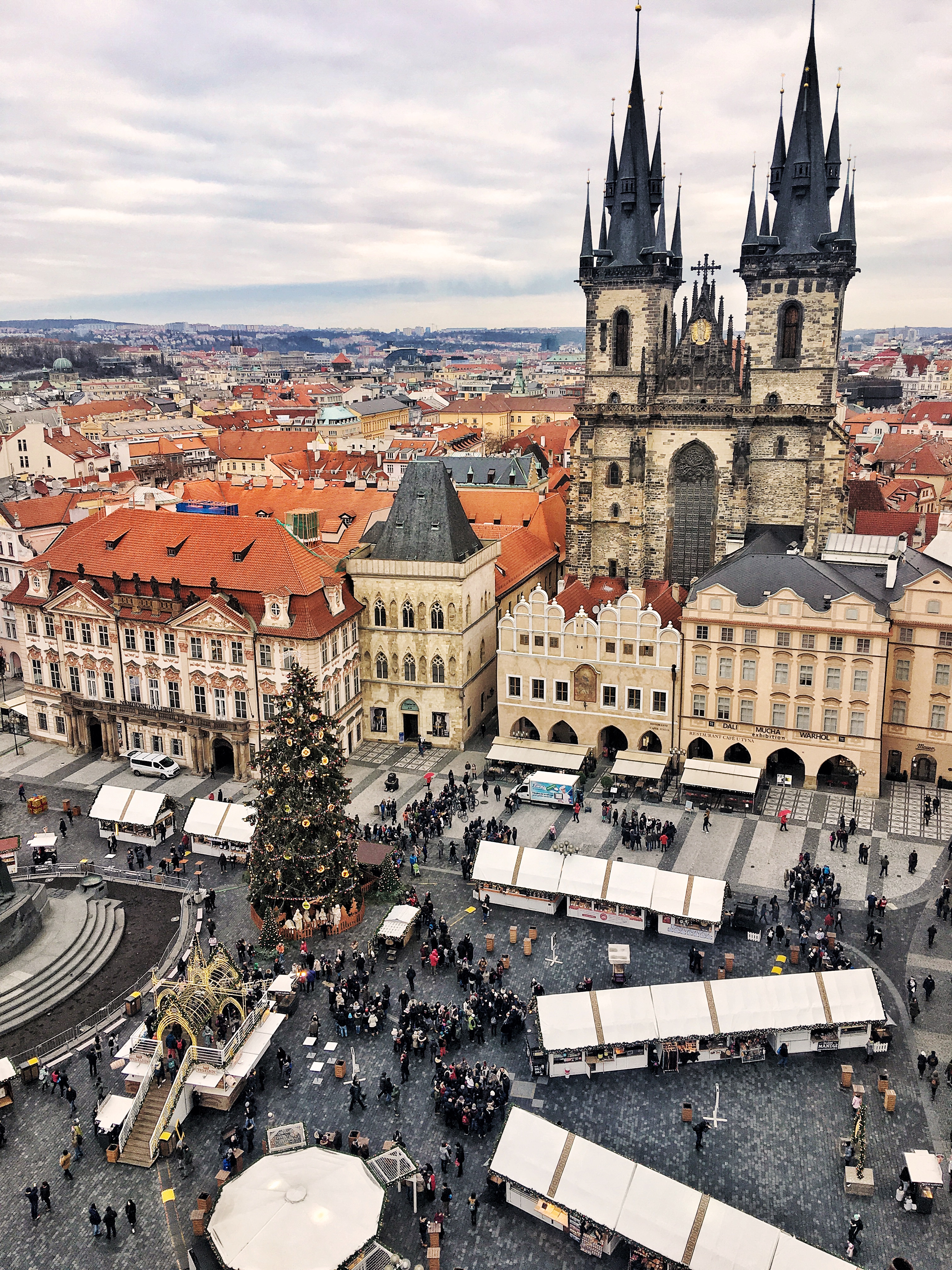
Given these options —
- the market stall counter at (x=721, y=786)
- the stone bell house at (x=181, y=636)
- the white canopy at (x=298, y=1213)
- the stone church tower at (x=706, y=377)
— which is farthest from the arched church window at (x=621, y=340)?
the white canopy at (x=298, y=1213)

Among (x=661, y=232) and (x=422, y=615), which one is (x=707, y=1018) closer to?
(x=422, y=615)

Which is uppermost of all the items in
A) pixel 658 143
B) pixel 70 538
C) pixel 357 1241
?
pixel 658 143

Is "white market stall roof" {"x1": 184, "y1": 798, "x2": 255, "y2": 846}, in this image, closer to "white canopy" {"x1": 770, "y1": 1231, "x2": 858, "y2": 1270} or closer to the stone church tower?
"white canopy" {"x1": 770, "y1": 1231, "x2": 858, "y2": 1270}

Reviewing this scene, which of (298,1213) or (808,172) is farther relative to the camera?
(808,172)

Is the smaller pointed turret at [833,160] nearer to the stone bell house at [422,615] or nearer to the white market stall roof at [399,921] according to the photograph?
the stone bell house at [422,615]

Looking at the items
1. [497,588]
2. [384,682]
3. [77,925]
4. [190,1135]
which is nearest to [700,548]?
[497,588]

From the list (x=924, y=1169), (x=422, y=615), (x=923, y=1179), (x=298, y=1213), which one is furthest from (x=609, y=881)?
(x=422, y=615)

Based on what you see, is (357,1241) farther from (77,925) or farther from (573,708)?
(573,708)
